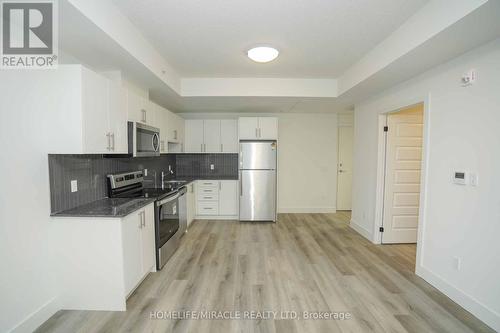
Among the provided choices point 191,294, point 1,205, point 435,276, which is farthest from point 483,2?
point 1,205

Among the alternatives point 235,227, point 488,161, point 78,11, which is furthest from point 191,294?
point 488,161

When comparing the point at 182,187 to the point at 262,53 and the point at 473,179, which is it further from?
the point at 473,179

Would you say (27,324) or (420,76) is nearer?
(27,324)

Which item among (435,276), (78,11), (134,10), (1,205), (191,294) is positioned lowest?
(191,294)

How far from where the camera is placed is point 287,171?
5254 millimetres

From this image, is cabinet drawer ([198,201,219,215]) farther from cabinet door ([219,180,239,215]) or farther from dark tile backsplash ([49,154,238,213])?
dark tile backsplash ([49,154,238,213])

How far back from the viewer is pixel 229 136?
15.8ft

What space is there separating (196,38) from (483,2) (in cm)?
236

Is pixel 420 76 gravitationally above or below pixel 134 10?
below

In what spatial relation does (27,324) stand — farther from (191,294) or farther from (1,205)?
(191,294)

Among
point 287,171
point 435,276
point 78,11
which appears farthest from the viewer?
point 287,171

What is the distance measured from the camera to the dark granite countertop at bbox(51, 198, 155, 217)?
1873 millimetres

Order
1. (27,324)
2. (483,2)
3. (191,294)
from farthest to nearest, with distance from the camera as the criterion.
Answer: (191,294)
(27,324)
(483,2)

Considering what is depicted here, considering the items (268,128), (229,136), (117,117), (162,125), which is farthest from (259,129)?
(117,117)
